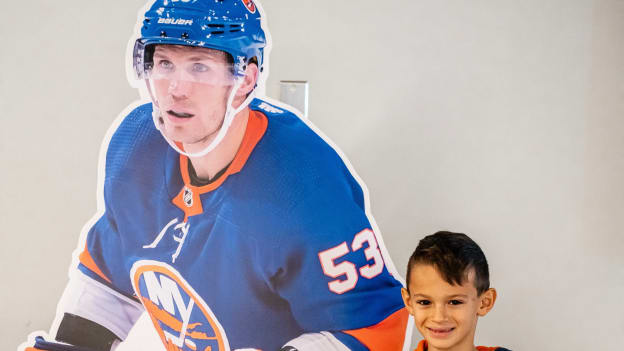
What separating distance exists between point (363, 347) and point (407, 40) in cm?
81

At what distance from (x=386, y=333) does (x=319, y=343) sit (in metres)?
0.18

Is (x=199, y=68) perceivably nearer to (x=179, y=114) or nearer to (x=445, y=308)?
(x=179, y=114)

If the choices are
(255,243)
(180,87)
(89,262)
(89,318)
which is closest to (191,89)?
(180,87)

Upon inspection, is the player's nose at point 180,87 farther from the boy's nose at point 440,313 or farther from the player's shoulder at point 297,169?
the boy's nose at point 440,313

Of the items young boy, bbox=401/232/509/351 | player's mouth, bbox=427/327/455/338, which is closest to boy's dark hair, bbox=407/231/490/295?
young boy, bbox=401/232/509/351

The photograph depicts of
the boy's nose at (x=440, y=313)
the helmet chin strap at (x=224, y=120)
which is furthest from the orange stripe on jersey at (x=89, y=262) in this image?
the boy's nose at (x=440, y=313)

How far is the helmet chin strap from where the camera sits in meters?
1.52

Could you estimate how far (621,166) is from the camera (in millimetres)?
1518

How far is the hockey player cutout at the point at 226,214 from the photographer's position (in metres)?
1.48

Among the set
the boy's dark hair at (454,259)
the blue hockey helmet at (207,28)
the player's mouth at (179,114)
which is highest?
the blue hockey helmet at (207,28)

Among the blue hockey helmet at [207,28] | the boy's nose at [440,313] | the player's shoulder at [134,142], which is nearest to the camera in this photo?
the boy's nose at [440,313]

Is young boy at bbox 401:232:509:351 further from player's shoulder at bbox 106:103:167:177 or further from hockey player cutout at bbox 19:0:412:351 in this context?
player's shoulder at bbox 106:103:167:177

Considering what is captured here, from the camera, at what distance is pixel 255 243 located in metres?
1.50

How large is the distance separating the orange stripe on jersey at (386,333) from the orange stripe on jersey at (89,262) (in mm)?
712
